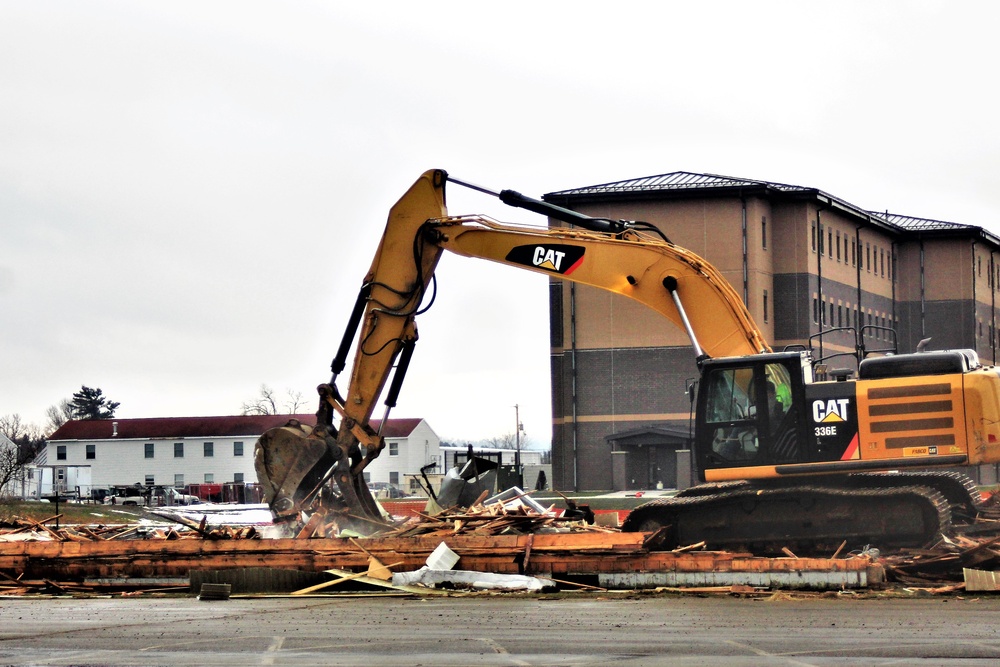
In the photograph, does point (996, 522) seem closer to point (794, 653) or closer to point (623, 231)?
point (623, 231)

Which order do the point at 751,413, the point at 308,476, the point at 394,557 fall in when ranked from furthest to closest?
the point at 308,476 < the point at 751,413 < the point at 394,557

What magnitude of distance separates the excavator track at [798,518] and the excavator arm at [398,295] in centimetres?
303

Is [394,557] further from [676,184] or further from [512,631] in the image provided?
[676,184]

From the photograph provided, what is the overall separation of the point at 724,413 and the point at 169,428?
9196cm

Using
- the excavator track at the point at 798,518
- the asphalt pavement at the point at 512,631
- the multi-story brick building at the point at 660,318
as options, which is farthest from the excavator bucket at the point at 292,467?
the multi-story brick building at the point at 660,318

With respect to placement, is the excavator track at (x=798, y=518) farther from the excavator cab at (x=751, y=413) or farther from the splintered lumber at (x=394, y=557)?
the splintered lumber at (x=394, y=557)

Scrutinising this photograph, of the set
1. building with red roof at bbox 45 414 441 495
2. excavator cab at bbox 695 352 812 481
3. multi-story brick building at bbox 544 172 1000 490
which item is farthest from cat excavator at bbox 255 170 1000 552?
building with red roof at bbox 45 414 441 495

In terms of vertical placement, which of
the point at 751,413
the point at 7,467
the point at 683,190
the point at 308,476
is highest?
the point at 683,190

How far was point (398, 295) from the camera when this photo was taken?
2328 cm

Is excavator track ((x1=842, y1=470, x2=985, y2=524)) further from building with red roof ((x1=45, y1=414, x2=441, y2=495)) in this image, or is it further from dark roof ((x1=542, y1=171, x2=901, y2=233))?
building with red roof ((x1=45, y1=414, x2=441, y2=495))

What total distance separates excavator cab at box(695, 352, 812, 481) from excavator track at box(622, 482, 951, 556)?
0.53 meters

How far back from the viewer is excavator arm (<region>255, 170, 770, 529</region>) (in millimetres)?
22266

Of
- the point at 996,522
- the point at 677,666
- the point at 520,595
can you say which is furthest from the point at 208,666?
the point at 996,522

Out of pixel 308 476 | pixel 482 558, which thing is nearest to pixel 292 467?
pixel 308 476
